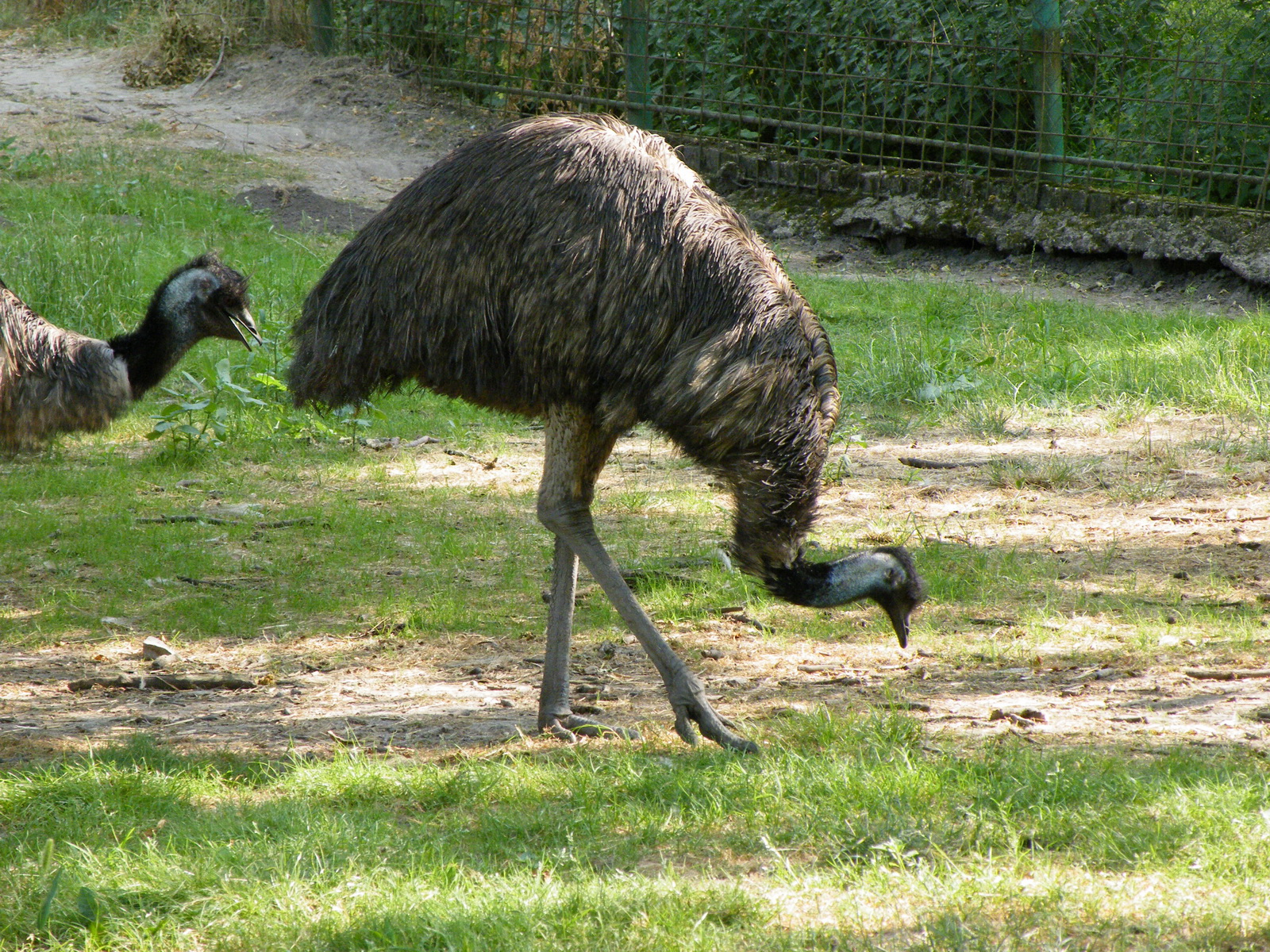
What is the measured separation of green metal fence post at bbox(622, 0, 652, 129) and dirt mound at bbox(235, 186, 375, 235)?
2633 millimetres

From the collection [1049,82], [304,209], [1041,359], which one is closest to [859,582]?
[1041,359]

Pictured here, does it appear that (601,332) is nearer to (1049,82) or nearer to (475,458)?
(475,458)

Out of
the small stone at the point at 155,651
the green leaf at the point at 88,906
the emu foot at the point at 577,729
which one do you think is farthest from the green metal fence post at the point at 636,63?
the green leaf at the point at 88,906

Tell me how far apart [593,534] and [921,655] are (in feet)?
4.53

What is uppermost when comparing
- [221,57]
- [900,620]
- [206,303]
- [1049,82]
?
[221,57]

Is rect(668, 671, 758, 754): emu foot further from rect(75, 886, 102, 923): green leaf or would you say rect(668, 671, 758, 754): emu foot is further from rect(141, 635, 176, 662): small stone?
rect(141, 635, 176, 662): small stone

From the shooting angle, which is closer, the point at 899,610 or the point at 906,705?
the point at 899,610

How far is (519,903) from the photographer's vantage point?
2.95m

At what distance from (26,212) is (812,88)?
6273mm

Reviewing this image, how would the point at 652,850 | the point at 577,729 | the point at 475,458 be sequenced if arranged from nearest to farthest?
the point at 652,850 < the point at 577,729 < the point at 475,458

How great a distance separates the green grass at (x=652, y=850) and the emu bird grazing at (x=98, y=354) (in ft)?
5.77

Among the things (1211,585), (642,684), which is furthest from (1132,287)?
(642,684)

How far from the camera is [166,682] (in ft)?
14.9

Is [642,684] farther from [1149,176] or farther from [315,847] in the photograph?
[1149,176]
